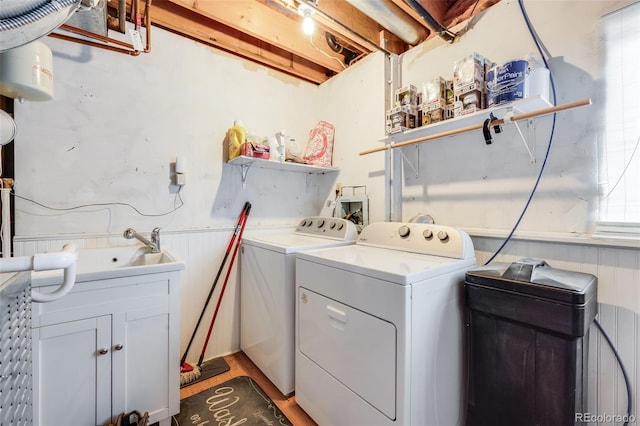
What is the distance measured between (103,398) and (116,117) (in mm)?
1631

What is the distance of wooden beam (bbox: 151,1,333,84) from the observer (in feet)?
6.38

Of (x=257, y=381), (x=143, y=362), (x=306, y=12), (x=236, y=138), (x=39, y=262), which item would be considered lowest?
(x=257, y=381)

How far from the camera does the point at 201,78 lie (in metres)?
2.09

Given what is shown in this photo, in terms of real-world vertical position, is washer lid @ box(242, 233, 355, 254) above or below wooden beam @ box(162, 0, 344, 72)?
below

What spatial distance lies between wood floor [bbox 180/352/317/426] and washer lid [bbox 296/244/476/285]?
3.00 feet

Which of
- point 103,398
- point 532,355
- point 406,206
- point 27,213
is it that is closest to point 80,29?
point 27,213

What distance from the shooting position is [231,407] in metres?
1.61

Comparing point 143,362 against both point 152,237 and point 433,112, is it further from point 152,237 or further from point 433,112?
point 433,112

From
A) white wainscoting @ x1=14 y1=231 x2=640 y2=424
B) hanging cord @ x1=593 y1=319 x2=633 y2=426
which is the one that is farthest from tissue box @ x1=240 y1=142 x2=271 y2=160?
hanging cord @ x1=593 y1=319 x2=633 y2=426

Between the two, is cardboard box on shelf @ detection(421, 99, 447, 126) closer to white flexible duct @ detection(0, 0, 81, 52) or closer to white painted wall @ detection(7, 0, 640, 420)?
white painted wall @ detection(7, 0, 640, 420)

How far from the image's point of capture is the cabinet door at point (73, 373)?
1150mm

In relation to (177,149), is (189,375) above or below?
below

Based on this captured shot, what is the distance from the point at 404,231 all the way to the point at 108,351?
167cm

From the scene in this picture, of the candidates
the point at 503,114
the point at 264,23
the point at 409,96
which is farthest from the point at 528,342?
the point at 264,23
